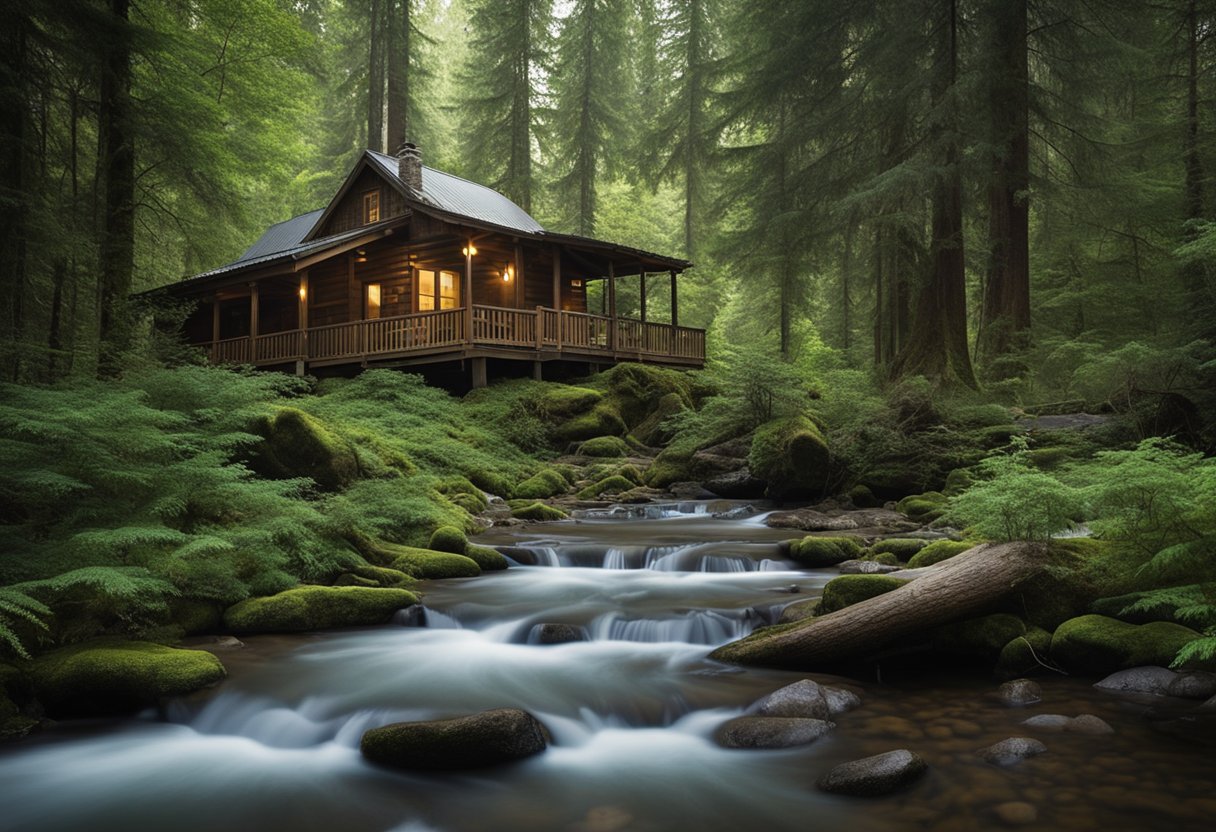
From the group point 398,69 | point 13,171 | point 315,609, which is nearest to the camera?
point 315,609

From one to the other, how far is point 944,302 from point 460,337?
11.7 metres

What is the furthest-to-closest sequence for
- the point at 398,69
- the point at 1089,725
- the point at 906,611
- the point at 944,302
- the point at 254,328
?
the point at 398,69 < the point at 254,328 < the point at 944,302 < the point at 906,611 < the point at 1089,725

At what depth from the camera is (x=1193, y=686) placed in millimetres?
4777

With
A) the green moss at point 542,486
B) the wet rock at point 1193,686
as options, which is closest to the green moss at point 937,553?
the wet rock at point 1193,686

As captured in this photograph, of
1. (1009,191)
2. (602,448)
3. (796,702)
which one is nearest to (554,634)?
(796,702)

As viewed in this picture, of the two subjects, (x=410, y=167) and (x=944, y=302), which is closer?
(x=944, y=302)

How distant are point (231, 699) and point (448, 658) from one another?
1.65m

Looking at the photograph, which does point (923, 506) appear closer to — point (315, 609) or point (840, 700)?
point (840, 700)

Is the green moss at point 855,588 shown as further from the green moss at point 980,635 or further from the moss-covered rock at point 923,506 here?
the moss-covered rock at point 923,506

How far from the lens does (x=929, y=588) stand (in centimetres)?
548

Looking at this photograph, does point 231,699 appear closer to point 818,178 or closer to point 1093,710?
point 1093,710

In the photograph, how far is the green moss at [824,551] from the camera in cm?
876

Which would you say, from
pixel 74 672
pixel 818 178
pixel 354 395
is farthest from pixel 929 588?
pixel 818 178

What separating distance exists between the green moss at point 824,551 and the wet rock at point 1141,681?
146 inches
